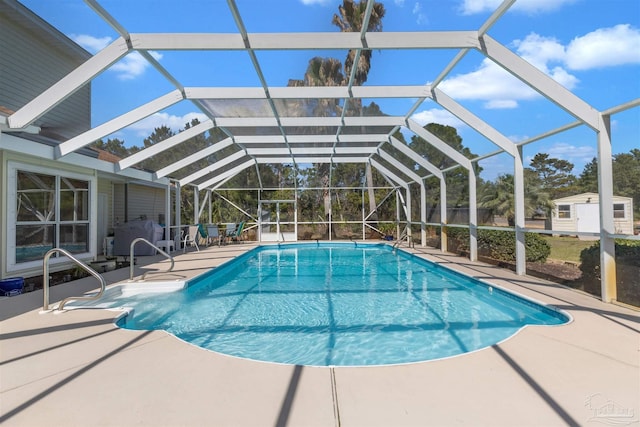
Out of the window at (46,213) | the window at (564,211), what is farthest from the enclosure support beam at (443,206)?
the window at (46,213)

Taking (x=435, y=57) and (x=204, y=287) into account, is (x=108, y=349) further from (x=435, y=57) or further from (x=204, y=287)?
(x=435, y=57)

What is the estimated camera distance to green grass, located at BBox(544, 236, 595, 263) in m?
5.61

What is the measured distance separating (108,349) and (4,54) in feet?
21.6

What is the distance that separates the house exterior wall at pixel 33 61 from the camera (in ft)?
21.1

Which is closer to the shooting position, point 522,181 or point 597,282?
point 597,282

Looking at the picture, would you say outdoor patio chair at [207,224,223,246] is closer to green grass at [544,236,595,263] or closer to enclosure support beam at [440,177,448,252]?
enclosure support beam at [440,177,448,252]

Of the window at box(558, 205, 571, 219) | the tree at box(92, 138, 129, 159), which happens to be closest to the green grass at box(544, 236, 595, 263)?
the window at box(558, 205, 571, 219)

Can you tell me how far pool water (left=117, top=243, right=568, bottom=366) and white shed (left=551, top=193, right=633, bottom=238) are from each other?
1.41 m

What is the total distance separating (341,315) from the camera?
5.23 metres

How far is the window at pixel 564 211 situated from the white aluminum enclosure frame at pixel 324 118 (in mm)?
843

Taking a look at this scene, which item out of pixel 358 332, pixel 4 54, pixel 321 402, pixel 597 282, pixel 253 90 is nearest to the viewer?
pixel 321 402

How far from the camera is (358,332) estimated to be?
448 centimetres

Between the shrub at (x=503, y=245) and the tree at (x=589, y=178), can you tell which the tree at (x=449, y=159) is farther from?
the tree at (x=589, y=178)

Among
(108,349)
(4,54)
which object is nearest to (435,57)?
(108,349)
